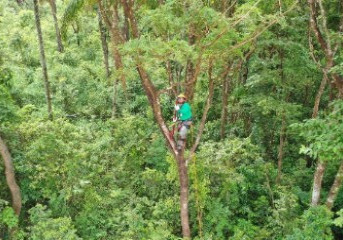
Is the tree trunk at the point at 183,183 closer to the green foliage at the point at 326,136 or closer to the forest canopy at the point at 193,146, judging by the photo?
the forest canopy at the point at 193,146

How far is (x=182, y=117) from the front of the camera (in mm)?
9203

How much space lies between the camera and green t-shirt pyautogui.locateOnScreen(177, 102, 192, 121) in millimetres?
9102

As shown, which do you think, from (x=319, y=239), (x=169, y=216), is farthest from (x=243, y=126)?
(x=319, y=239)

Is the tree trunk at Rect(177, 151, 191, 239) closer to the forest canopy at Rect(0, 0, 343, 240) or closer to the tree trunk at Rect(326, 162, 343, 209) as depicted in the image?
the forest canopy at Rect(0, 0, 343, 240)

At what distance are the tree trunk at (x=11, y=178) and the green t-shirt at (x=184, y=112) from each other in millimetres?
4501

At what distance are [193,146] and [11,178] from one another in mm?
4919

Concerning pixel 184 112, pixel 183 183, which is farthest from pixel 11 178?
pixel 184 112

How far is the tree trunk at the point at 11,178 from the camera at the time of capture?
10.1 metres

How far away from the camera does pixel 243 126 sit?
14.7 metres

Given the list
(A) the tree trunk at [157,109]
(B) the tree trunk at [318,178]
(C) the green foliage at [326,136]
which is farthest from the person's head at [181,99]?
(B) the tree trunk at [318,178]

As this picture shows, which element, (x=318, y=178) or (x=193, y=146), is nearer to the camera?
(x=193, y=146)

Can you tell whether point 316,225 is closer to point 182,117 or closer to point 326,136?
point 326,136

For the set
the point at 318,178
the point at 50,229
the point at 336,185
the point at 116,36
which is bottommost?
the point at 50,229

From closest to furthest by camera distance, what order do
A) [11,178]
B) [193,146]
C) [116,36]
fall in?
1. [193,146]
2. [11,178]
3. [116,36]
